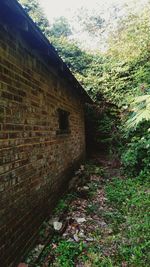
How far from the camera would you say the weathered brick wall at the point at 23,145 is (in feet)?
9.12

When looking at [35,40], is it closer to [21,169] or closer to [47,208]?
[21,169]

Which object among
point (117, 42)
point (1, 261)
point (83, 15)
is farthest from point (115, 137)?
point (83, 15)

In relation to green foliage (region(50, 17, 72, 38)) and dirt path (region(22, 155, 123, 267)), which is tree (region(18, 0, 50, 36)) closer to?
green foliage (region(50, 17, 72, 38))

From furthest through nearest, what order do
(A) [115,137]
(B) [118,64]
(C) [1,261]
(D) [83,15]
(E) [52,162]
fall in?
(D) [83,15] < (B) [118,64] < (A) [115,137] < (E) [52,162] < (C) [1,261]

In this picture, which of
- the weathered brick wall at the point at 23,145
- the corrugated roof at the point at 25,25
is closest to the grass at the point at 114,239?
the weathered brick wall at the point at 23,145

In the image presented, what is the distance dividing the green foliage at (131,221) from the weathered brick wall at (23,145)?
1.37 m

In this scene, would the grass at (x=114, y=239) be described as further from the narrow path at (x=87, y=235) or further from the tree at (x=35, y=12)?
the tree at (x=35, y=12)

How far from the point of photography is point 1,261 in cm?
256

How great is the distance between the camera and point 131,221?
435 centimetres

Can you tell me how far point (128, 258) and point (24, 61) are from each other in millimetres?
3204

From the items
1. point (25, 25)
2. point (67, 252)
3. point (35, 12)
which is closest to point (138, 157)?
point (67, 252)

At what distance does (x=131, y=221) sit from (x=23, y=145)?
2.49 m

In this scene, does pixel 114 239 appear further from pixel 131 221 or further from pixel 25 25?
pixel 25 25

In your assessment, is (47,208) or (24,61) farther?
(47,208)
